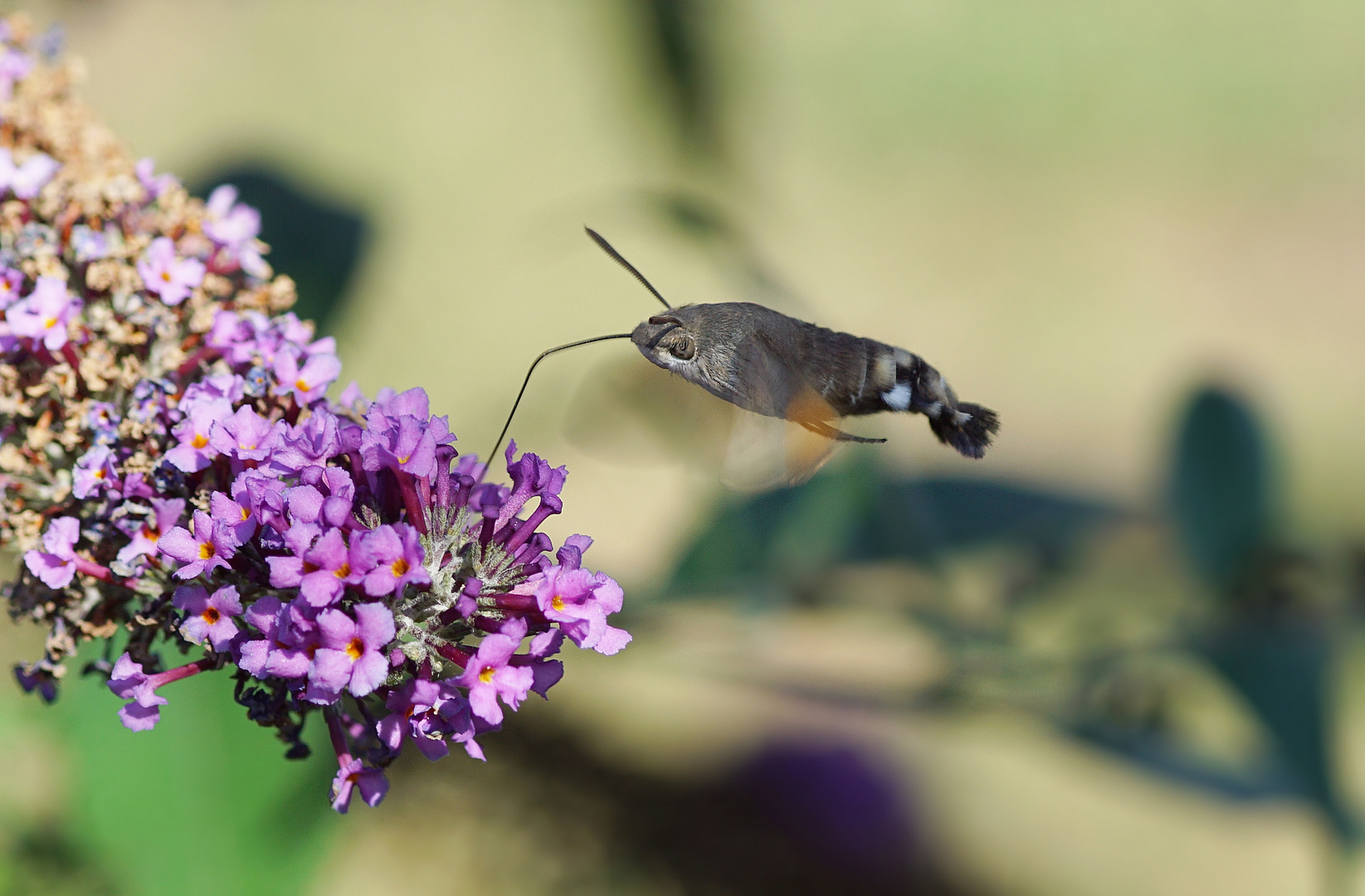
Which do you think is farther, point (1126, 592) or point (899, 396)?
point (1126, 592)

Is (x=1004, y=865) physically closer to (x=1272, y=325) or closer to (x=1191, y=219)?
(x=1272, y=325)

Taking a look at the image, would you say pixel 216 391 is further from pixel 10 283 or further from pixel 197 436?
pixel 10 283

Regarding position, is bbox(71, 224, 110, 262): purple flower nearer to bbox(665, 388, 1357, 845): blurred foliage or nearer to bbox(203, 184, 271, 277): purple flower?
bbox(203, 184, 271, 277): purple flower

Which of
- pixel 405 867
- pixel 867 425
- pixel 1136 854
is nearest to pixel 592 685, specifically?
pixel 405 867

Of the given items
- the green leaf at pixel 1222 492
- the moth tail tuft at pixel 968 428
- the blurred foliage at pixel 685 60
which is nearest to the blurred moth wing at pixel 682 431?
the moth tail tuft at pixel 968 428

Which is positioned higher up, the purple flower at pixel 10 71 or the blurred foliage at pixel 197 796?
the purple flower at pixel 10 71

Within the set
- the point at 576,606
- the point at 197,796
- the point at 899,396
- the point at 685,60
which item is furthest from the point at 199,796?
the point at 685,60

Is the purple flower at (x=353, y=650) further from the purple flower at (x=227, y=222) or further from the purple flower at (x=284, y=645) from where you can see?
the purple flower at (x=227, y=222)

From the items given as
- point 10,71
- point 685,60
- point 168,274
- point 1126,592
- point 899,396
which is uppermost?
point 685,60

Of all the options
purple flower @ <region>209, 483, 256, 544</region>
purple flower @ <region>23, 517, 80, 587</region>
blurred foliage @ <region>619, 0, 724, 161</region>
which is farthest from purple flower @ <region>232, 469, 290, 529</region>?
blurred foliage @ <region>619, 0, 724, 161</region>
